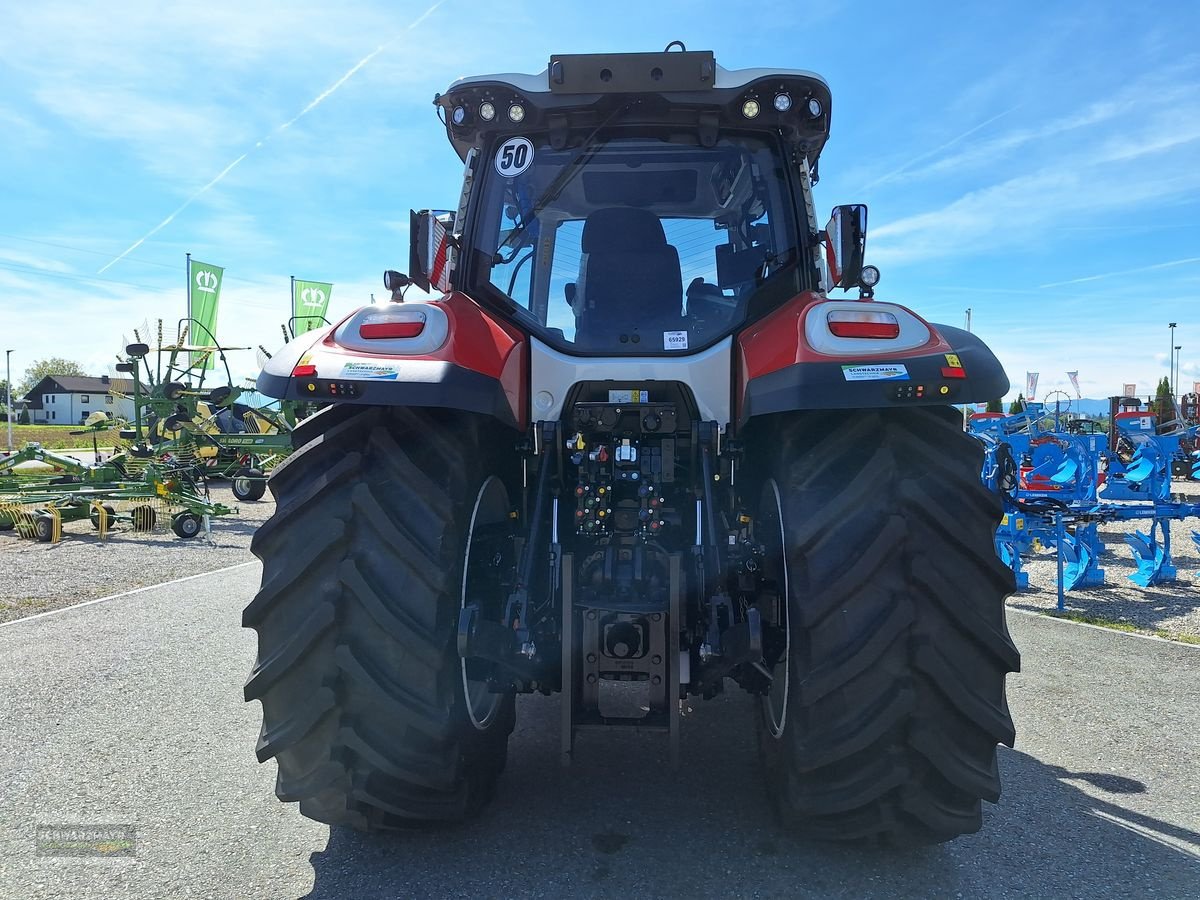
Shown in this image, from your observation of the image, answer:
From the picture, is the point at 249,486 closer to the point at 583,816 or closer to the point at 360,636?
the point at 583,816

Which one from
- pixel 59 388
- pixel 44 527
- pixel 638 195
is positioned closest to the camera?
pixel 638 195

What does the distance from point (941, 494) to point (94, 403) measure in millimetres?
100250

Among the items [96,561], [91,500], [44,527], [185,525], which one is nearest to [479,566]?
[96,561]

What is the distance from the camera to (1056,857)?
2.71 m

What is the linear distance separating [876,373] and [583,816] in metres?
1.81

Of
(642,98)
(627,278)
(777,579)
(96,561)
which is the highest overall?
(642,98)

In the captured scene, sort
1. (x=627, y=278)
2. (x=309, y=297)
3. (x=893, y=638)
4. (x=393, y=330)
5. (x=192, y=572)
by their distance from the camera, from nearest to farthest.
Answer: (x=893, y=638) < (x=393, y=330) < (x=627, y=278) < (x=192, y=572) < (x=309, y=297)

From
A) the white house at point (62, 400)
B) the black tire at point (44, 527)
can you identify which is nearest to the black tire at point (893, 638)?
the black tire at point (44, 527)

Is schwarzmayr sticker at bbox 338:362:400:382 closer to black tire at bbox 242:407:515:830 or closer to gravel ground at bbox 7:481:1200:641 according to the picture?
black tire at bbox 242:407:515:830

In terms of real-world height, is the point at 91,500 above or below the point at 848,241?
below

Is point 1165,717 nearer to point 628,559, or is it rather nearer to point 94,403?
point 628,559

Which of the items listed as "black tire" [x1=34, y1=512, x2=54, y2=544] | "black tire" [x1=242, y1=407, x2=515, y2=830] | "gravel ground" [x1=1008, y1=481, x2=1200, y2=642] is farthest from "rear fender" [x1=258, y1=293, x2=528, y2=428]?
"black tire" [x1=34, y1=512, x2=54, y2=544]
